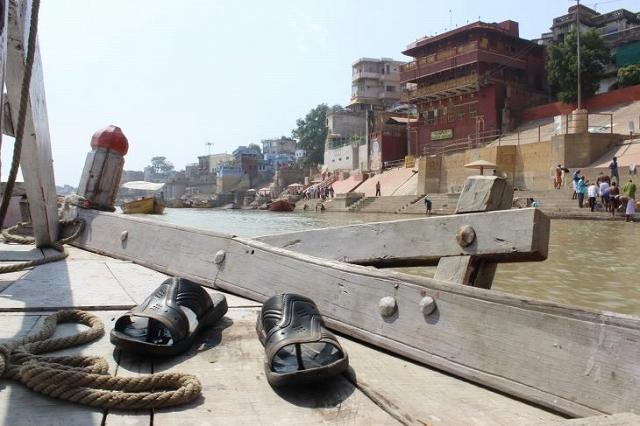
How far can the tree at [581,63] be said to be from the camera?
2764 cm

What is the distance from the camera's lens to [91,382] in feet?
4.50

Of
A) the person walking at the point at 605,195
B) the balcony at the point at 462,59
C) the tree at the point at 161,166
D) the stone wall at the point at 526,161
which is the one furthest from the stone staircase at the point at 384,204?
the tree at the point at 161,166

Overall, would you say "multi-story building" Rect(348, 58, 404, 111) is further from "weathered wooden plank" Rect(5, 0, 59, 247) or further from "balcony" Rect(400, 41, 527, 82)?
"weathered wooden plank" Rect(5, 0, 59, 247)

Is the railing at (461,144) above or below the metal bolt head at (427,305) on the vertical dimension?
above

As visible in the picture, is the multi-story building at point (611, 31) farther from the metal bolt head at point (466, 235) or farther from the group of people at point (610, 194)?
the metal bolt head at point (466, 235)

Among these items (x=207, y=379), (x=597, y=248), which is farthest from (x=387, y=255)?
(x=597, y=248)

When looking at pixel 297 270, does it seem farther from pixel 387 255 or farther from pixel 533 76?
pixel 533 76

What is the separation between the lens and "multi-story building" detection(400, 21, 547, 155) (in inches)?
1218

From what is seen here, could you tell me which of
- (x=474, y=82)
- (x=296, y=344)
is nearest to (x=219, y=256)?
(x=296, y=344)

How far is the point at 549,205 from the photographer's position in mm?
17375

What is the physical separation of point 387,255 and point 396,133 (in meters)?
38.1

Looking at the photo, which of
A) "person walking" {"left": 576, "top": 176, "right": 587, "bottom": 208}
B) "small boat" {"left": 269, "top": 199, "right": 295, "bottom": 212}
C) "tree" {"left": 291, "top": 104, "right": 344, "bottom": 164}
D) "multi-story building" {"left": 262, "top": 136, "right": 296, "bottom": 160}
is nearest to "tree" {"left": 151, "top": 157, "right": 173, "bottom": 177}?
"multi-story building" {"left": 262, "top": 136, "right": 296, "bottom": 160}

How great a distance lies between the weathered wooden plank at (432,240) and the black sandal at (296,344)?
67 centimetres

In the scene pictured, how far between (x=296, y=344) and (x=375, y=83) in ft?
189
